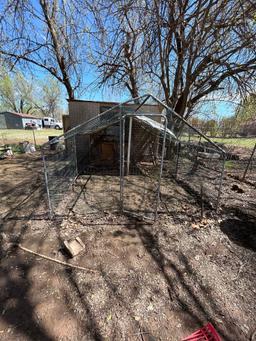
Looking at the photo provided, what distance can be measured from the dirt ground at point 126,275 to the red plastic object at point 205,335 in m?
0.06

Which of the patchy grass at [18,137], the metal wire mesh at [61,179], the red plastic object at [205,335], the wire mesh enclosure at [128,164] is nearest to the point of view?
the red plastic object at [205,335]

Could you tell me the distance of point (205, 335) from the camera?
1719 millimetres

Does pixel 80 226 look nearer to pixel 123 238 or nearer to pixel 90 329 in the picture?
pixel 123 238

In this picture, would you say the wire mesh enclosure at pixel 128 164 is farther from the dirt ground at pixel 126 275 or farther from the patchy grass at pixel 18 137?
the patchy grass at pixel 18 137

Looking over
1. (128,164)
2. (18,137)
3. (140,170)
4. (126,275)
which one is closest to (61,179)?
(128,164)

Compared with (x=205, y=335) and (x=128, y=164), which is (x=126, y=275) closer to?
(x=205, y=335)

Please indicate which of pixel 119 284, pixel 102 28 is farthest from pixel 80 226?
pixel 102 28

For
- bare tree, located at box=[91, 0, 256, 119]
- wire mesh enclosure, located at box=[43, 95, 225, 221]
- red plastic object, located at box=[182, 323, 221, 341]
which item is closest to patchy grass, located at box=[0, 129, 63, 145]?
wire mesh enclosure, located at box=[43, 95, 225, 221]

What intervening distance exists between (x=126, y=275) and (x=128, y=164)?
13.8 feet

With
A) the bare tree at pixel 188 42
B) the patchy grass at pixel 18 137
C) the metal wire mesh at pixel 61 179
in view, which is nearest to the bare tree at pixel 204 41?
the bare tree at pixel 188 42

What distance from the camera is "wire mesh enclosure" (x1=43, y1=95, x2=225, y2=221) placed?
3.72 metres

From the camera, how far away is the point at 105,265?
2.53m

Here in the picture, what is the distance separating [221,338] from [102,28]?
8.52 meters

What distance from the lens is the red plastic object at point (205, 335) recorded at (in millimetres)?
1688
